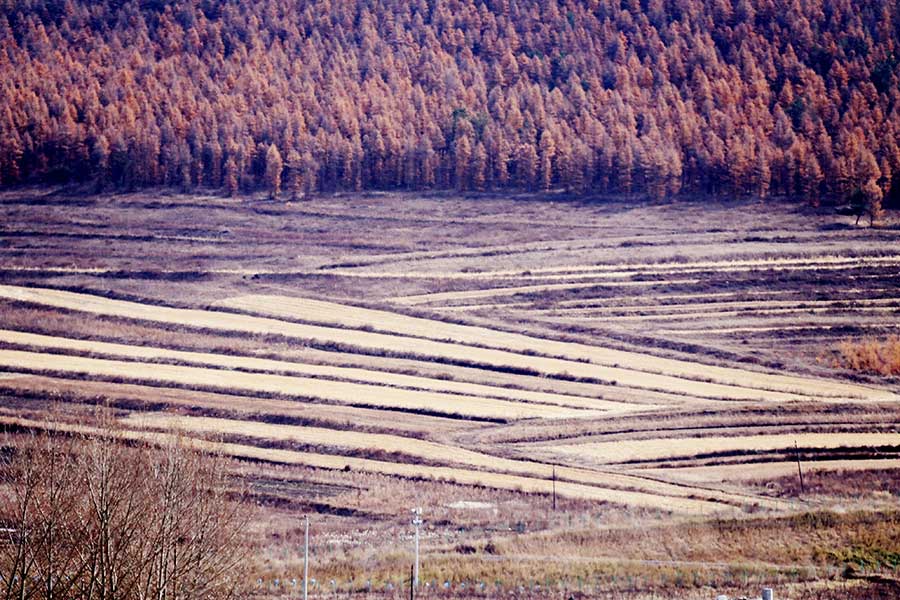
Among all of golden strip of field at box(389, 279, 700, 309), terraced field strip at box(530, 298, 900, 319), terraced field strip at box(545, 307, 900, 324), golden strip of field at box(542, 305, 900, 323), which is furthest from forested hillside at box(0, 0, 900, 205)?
golden strip of field at box(389, 279, 700, 309)

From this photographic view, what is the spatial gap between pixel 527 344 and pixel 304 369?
1491 centimetres

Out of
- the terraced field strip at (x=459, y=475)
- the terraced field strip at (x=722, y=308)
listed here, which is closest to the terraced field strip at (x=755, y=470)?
the terraced field strip at (x=459, y=475)

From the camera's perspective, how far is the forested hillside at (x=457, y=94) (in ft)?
338

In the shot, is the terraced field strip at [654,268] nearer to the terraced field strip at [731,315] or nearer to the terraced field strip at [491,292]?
the terraced field strip at [491,292]

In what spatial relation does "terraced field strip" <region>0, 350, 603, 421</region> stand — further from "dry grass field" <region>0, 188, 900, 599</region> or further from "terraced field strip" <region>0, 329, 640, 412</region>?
"terraced field strip" <region>0, 329, 640, 412</region>

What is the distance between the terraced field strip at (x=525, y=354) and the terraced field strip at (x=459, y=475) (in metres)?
15.3

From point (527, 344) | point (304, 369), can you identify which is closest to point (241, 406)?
point (304, 369)

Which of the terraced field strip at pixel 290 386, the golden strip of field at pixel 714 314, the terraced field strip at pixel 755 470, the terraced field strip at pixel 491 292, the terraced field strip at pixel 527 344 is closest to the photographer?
the terraced field strip at pixel 755 470

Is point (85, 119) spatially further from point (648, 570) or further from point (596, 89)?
point (648, 570)

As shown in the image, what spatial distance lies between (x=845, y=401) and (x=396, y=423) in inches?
1029

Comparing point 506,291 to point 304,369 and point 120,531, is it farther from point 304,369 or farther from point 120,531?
point 120,531

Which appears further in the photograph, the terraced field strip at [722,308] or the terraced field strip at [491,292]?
the terraced field strip at [491,292]

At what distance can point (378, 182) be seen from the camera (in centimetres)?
10412

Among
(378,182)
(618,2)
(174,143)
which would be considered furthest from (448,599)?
(618,2)
